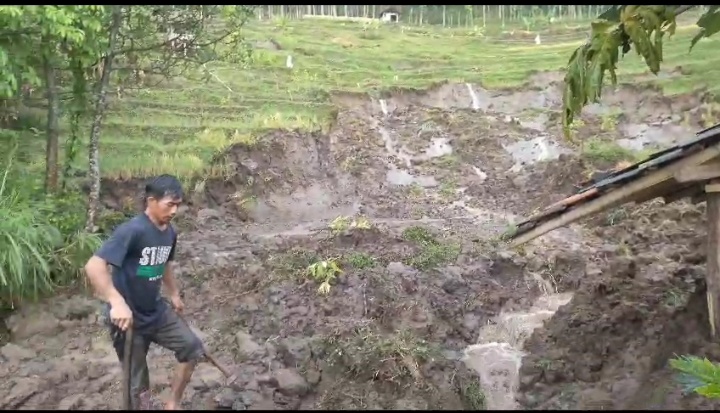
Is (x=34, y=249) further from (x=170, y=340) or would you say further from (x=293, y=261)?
(x=170, y=340)

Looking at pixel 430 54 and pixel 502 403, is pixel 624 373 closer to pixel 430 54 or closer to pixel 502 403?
pixel 502 403

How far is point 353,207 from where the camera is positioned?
12.1 meters

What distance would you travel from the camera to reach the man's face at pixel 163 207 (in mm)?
3629

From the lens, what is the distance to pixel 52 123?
7.68m

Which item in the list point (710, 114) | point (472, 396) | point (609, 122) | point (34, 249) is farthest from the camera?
point (609, 122)

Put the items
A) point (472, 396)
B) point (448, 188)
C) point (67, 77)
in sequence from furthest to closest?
point (448, 188) < point (67, 77) < point (472, 396)

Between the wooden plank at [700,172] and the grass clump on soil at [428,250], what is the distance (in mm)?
3813

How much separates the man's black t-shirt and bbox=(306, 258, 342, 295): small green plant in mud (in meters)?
3.59

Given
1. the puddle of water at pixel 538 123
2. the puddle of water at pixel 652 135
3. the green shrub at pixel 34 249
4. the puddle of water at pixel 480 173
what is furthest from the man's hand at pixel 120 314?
the puddle of water at pixel 538 123

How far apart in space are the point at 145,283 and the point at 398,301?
155 inches

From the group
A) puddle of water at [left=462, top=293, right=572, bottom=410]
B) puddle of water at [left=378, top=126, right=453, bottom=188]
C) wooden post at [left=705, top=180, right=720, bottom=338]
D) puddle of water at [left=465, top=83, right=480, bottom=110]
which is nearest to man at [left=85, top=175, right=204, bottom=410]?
puddle of water at [left=462, top=293, right=572, bottom=410]

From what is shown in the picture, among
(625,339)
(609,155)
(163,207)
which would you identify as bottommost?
(625,339)

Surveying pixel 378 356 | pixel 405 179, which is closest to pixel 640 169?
pixel 378 356

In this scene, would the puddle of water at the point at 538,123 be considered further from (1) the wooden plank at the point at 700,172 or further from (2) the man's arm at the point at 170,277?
(2) the man's arm at the point at 170,277
